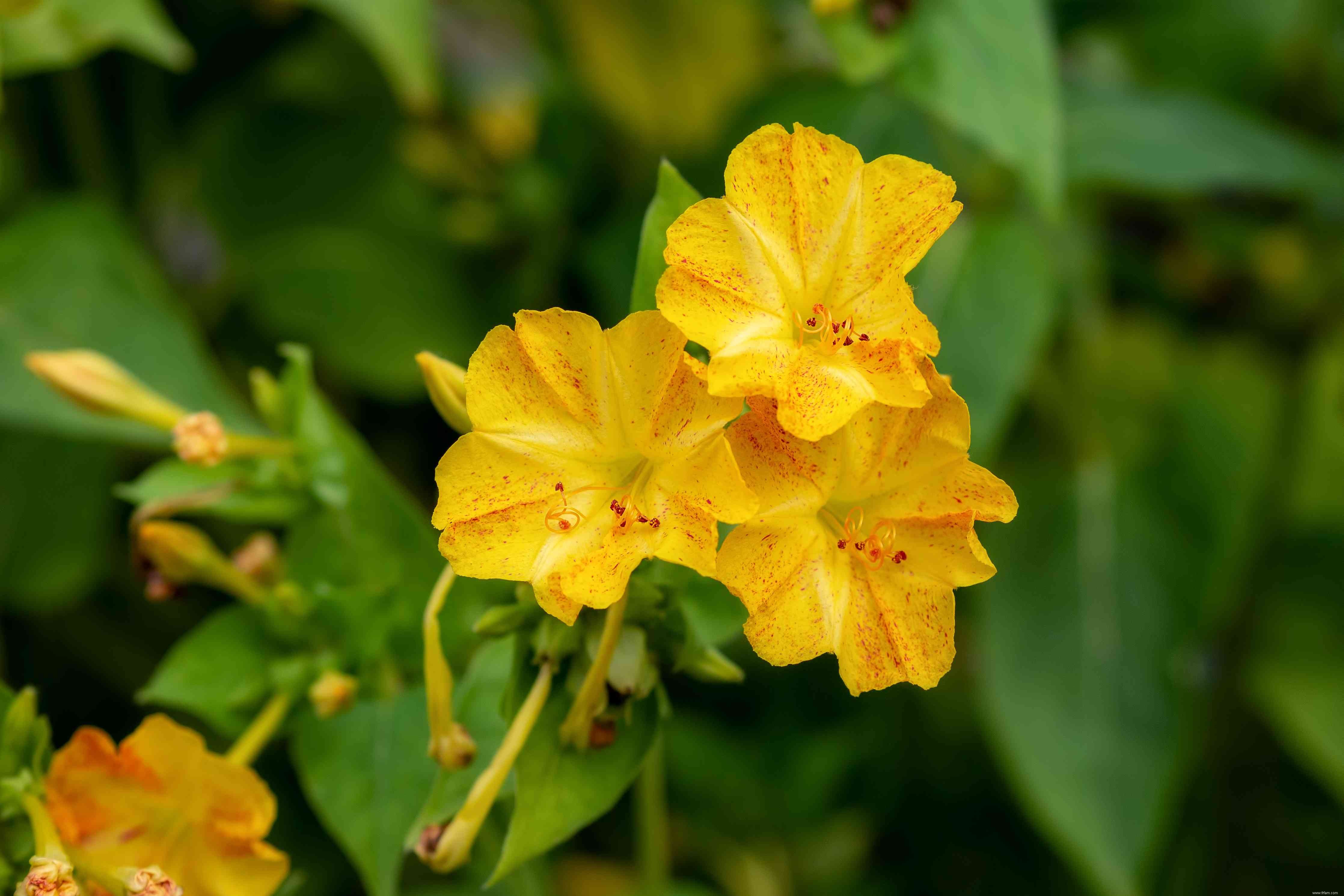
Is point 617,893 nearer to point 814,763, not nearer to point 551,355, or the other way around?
point 814,763

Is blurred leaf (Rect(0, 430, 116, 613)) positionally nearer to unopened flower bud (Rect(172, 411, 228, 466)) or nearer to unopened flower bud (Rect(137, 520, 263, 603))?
unopened flower bud (Rect(137, 520, 263, 603))

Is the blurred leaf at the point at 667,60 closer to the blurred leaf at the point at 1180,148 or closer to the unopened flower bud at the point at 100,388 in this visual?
the blurred leaf at the point at 1180,148

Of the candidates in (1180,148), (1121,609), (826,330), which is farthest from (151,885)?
(1180,148)

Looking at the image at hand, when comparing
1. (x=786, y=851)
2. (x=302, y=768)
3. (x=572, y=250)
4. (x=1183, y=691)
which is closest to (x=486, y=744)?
(x=302, y=768)

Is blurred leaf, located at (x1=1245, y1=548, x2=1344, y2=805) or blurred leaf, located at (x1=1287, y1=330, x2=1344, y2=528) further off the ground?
blurred leaf, located at (x1=1287, y1=330, x2=1344, y2=528)

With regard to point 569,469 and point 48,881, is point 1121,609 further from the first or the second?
point 48,881

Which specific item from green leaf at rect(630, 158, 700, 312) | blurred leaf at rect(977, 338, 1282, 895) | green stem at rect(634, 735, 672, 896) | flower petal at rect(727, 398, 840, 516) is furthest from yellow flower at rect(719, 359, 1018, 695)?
blurred leaf at rect(977, 338, 1282, 895)
